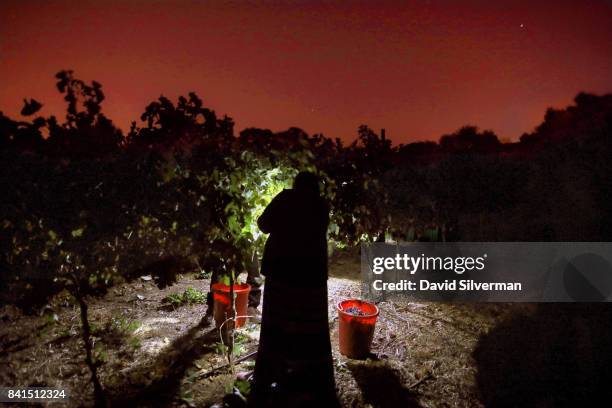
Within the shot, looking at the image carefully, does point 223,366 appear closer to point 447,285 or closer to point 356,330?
point 356,330

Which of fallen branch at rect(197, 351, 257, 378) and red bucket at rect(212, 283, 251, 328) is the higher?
red bucket at rect(212, 283, 251, 328)

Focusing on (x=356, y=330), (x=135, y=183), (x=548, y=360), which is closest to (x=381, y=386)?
(x=356, y=330)

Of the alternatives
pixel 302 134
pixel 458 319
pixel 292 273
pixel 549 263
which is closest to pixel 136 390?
pixel 292 273

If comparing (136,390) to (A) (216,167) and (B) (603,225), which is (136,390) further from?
(B) (603,225)

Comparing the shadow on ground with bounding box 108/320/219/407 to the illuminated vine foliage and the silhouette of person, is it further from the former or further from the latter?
the silhouette of person

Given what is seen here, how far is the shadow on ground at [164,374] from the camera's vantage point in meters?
4.25

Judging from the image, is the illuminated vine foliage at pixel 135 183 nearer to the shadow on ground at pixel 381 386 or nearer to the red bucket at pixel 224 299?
the red bucket at pixel 224 299

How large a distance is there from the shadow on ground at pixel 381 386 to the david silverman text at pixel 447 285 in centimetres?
391

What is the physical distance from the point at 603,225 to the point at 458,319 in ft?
18.2

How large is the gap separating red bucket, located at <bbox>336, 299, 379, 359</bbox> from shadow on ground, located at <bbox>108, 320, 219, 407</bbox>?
216cm

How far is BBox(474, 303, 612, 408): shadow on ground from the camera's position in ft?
15.8

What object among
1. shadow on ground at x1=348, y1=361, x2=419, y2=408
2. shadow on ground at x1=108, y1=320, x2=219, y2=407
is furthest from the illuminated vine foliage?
shadow on ground at x1=348, y1=361, x2=419, y2=408

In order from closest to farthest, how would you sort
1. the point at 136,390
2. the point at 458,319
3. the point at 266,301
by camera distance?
the point at 266,301
the point at 136,390
the point at 458,319

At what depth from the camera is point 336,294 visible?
920cm
